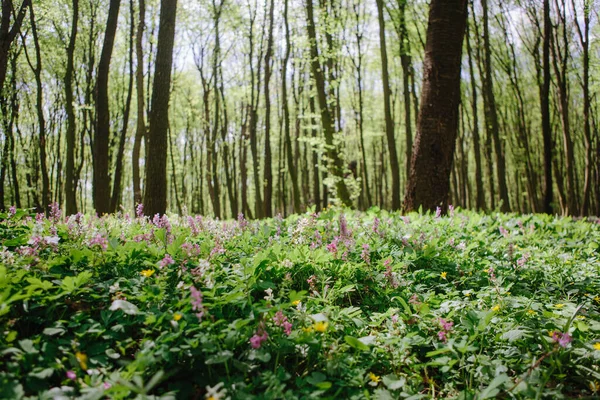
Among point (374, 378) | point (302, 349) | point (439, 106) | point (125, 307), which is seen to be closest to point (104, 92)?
point (439, 106)

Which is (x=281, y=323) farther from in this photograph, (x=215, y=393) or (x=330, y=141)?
(x=330, y=141)

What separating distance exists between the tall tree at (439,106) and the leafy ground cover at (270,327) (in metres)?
2.96

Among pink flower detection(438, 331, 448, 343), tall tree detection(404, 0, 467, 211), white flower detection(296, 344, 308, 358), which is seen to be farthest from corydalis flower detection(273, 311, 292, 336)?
tall tree detection(404, 0, 467, 211)

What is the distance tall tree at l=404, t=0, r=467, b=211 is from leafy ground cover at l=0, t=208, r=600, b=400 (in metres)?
2.96

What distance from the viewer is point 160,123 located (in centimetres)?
699

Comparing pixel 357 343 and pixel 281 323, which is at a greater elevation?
pixel 281 323

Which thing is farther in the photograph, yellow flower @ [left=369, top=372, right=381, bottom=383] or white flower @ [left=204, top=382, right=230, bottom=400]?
yellow flower @ [left=369, top=372, right=381, bottom=383]

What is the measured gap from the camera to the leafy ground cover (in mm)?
1726

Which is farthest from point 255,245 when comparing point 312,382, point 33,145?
point 33,145

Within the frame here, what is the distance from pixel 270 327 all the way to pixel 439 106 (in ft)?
17.2

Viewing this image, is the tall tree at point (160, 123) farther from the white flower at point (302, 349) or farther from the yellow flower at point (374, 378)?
the yellow flower at point (374, 378)

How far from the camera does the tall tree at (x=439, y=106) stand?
19.8ft

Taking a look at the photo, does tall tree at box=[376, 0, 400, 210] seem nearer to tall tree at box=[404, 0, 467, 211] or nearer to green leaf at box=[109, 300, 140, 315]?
tall tree at box=[404, 0, 467, 211]

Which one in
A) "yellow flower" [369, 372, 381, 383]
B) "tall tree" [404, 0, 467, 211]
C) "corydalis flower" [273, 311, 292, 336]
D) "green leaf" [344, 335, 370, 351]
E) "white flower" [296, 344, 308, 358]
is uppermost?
"tall tree" [404, 0, 467, 211]
